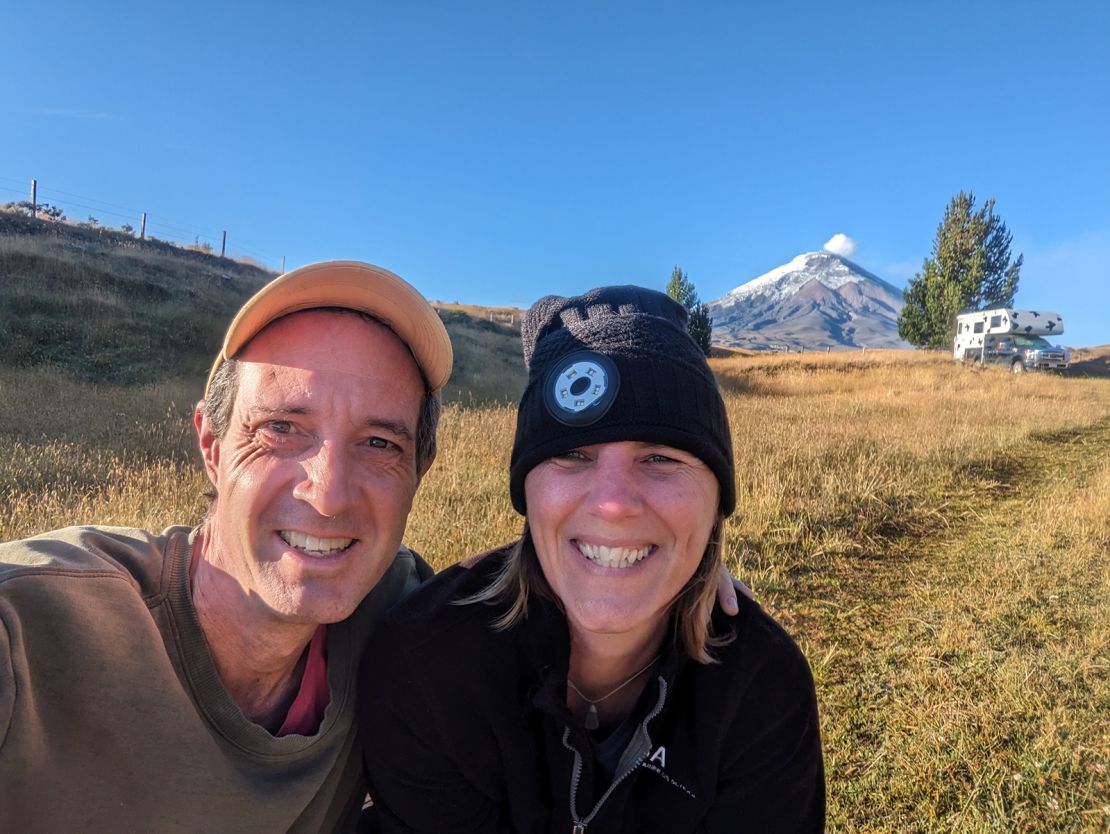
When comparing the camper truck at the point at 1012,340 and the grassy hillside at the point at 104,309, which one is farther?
the camper truck at the point at 1012,340

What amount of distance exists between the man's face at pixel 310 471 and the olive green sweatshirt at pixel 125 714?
0.68 ft

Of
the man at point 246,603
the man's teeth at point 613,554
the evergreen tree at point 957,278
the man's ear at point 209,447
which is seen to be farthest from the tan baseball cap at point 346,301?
the evergreen tree at point 957,278

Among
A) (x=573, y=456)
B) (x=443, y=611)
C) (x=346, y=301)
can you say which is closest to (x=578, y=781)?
(x=443, y=611)

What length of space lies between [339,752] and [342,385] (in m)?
1.08

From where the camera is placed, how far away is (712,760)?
5.50ft

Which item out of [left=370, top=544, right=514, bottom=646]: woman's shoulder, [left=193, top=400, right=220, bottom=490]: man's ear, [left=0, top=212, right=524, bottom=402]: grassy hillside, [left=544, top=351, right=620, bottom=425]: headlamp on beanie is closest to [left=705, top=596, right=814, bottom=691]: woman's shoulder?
[left=370, top=544, right=514, bottom=646]: woman's shoulder

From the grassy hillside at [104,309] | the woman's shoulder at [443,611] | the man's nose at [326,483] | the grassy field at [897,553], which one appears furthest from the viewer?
the grassy hillside at [104,309]

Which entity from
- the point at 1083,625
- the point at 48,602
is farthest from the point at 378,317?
the point at 1083,625

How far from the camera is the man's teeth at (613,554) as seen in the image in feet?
5.46

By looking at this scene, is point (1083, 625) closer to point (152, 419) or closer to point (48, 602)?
point (48, 602)

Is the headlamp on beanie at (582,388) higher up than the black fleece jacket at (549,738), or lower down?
higher up

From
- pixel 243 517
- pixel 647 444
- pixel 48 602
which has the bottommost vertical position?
pixel 48 602

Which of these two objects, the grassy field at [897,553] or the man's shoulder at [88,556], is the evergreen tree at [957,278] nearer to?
the grassy field at [897,553]

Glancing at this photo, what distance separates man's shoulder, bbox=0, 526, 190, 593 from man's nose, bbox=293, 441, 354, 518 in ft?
1.43
